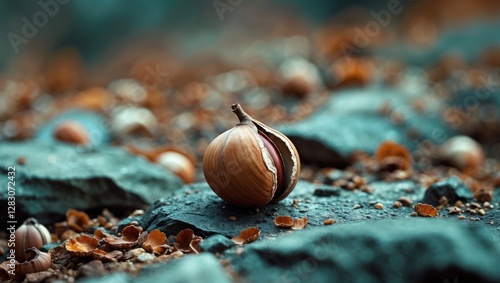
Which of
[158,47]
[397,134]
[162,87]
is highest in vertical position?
[158,47]

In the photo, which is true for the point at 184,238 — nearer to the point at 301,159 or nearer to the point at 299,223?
the point at 299,223

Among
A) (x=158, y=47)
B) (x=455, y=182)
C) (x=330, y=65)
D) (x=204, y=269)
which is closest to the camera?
(x=204, y=269)

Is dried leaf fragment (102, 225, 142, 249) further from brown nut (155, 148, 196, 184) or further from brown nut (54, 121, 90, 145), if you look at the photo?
brown nut (54, 121, 90, 145)

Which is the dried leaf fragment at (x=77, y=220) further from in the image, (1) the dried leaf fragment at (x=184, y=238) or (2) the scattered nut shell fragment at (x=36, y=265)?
(1) the dried leaf fragment at (x=184, y=238)

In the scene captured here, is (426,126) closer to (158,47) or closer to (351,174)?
(351,174)

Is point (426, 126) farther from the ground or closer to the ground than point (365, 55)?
closer to the ground


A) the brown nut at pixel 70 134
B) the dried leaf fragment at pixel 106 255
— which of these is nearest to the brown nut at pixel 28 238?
the dried leaf fragment at pixel 106 255

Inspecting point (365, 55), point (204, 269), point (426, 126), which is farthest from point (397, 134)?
point (204, 269)
